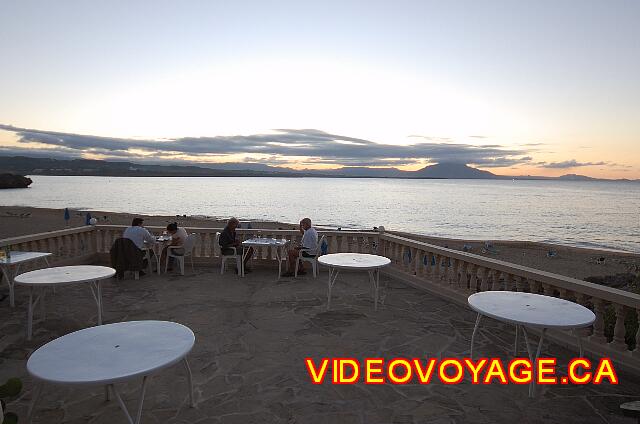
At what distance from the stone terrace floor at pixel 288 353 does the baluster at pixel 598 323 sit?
388 mm

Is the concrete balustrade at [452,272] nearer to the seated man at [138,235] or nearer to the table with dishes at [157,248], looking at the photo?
the table with dishes at [157,248]

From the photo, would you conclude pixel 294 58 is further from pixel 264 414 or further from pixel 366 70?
pixel 264 414

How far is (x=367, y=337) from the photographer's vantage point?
4.84m

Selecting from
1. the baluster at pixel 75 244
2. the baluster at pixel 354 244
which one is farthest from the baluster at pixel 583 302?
the baluster at pixel 75 244

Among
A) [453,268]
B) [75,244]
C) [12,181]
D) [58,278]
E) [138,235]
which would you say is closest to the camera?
[58,278]

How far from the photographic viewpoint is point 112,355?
8.09 ft

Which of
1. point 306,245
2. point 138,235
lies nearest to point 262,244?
point 306,245

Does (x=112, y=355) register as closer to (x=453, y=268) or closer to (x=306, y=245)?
(x=453, y=268)

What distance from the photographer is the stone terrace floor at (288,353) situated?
10.3 feet

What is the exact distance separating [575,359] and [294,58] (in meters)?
14.4

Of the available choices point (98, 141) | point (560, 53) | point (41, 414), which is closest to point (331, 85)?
point (560, 53)

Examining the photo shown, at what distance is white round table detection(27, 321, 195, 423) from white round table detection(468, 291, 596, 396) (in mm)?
2693

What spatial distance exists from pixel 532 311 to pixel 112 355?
3526 mm

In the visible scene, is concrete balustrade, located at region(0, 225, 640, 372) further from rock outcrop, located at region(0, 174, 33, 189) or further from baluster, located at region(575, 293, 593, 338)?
rock outcrop, located at region(0, 174, 33, 189)
